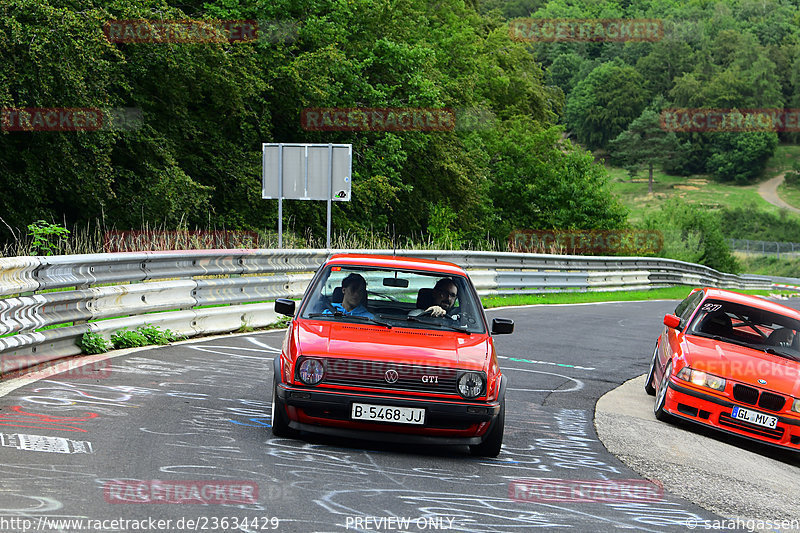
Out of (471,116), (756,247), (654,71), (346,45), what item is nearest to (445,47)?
(471,116)

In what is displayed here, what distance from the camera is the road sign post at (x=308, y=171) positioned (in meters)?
20.7

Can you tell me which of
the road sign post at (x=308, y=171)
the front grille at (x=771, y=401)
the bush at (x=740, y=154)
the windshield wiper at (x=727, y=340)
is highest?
the bush at (x=740, y=154)

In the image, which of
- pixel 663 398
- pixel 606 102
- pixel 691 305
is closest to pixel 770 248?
pixel 606 102

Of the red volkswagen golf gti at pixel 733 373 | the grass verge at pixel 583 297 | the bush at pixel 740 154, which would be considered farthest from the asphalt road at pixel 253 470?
the bush at pixel 740 154

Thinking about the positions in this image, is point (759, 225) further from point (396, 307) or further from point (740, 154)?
point (396, 307)

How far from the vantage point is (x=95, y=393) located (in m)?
8.22

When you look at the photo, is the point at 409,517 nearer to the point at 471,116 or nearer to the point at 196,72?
the point at 196,72

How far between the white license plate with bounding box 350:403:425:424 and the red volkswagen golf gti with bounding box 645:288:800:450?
12.1 ft

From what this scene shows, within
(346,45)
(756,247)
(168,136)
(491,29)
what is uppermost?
(491,29)

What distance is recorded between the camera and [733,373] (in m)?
9.39

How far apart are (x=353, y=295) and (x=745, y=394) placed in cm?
386

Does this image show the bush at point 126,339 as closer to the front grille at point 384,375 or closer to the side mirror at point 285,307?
the side mirror at point 285,307

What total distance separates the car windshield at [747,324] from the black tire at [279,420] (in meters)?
5.01

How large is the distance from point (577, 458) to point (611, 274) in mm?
24917
